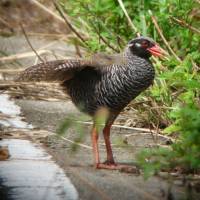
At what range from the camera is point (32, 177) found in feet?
18.5

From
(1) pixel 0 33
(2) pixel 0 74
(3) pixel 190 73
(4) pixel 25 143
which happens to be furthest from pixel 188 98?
(1) pixel 0 33

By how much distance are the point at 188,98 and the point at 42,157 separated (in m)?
1.22

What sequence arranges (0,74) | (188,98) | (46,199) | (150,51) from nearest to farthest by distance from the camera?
(46,199), (188,98), (150,51), (0,74)

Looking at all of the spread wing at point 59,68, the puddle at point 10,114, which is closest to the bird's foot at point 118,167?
the spread wing at point 59,68

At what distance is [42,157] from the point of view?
6316mm

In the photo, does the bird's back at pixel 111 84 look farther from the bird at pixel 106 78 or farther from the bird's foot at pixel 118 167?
the bird's foot at pixel 118 167

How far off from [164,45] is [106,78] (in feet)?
6.87

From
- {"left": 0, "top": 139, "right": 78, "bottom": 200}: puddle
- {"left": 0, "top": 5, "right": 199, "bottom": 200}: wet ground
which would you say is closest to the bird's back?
{"left": 0, "top": 5, "right": 199, "bottom": 200}: wet ground

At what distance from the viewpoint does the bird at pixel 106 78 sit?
6.23 meters

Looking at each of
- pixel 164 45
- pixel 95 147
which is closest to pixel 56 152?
pixel 95 147

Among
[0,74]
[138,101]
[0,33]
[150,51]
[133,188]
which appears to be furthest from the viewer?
[0,33]

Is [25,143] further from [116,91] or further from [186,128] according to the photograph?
[186,128]

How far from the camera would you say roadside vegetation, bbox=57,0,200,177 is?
457 cm

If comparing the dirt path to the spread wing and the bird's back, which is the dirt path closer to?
the bird's back
